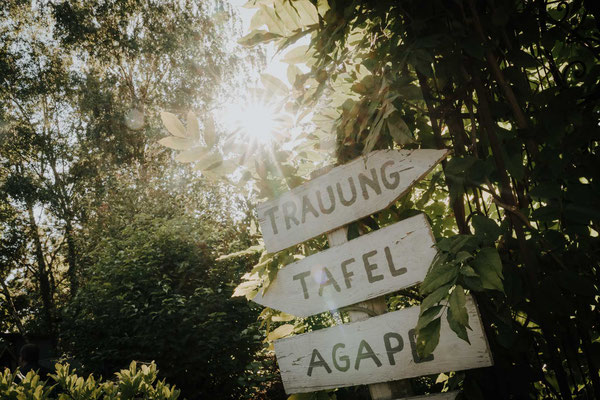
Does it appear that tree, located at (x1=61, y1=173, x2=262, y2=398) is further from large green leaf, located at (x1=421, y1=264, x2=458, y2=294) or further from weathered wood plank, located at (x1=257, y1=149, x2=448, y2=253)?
large green leaf, located at (x1=421, y1=264, x2=458, y2=294)

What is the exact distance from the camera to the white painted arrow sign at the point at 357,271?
1.03m

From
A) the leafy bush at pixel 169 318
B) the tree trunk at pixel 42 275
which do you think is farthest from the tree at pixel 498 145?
the tree trunk at pixel 42 275

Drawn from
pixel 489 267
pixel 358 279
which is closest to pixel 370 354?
pixel 358 279

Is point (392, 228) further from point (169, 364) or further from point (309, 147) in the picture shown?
point (169, 364)

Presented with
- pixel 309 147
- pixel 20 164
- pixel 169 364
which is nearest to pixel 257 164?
pixel 309 147

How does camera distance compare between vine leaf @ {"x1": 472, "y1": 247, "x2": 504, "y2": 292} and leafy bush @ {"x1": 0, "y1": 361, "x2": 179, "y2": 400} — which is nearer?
vine leaf @ {"x1": 472, "y1": 247, "x2": 504, "y2": 292}

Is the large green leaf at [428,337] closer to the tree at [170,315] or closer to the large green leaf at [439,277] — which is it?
the large green leaf at [439,277]

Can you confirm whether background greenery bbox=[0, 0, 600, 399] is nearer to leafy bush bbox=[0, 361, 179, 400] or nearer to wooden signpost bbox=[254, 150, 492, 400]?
wooden signpost bbox=[254, 150, 492, 400]

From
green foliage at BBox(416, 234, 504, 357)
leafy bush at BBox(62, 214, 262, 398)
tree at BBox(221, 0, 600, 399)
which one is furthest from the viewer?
leafy bush at BBox(62, 214, 262, 398)

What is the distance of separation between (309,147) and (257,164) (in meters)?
0.24

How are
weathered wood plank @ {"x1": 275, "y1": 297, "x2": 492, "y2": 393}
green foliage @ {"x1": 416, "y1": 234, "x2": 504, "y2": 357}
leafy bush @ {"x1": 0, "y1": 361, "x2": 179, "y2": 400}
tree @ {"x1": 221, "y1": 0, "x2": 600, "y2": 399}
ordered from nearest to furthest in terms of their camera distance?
green foliage @ {"x1": 416, "y1": 234, "x2": 504, "y2": 357} → tree @ {"x1": 221, "y1": 0, "x2": 600, "y2": 399} → weathered wood plank @ {"x1": 275, "y1": 297, "x2": 492, "y2": 393} → leafy bush @ {"x1": 0, "y1": 361, "x2": 179, "y2": 400}

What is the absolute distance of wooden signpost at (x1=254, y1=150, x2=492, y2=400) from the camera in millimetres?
1013

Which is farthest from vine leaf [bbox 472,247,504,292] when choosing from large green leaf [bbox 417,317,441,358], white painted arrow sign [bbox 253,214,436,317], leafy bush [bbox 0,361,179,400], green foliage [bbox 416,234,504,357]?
leafy bush [bbox 0,361,179,400]

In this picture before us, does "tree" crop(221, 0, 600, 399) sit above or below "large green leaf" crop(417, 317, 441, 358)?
above
